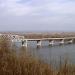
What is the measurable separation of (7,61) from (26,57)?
1.73 ft

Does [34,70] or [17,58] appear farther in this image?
[17,58]

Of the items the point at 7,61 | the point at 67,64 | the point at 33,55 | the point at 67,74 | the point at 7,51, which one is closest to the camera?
the point at 67,74

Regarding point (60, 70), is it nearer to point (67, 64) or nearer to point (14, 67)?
point (67, 64)

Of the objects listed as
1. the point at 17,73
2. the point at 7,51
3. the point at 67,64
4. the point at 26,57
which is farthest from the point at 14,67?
the point at 7,51

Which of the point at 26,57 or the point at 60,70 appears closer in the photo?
the point at 60,70

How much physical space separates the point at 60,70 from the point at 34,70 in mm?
628

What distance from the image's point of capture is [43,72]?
5.43 m

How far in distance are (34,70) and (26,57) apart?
1.03 metres

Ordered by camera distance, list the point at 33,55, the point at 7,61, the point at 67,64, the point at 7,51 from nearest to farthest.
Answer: the point at 67,64, the point at 7,61, the point at 33,55, the point at 7,51

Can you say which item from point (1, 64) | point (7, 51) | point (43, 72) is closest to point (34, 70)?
point (43, 72)

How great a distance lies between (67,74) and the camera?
5.38 metres

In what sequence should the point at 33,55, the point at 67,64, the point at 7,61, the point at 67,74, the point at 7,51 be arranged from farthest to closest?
the point at 7,51, the point at 33,55, the point at 7,61, the point at 67,64, the point at 67,74

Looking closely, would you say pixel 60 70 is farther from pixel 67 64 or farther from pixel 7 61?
pixel 7 61

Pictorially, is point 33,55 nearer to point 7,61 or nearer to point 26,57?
point 26,57
